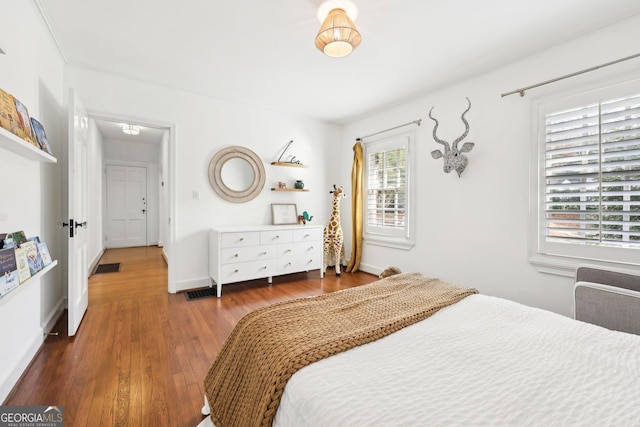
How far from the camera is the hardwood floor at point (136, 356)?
1.50 metres

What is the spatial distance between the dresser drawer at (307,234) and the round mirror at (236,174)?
0.81m

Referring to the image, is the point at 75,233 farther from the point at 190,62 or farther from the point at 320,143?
the point at 320,143

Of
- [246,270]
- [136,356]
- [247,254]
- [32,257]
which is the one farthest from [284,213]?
[32,257]

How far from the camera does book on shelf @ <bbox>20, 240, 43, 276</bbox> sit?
1.59 m

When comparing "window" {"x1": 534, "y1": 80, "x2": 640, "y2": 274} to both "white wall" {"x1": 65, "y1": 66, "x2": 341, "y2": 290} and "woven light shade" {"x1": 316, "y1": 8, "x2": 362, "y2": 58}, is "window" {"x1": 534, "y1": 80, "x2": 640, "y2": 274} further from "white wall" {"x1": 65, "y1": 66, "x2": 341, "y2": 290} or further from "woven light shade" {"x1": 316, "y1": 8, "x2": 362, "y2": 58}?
"white wall" {"x1": 65, "y1": 66, "x2": 341, "y2": 290}

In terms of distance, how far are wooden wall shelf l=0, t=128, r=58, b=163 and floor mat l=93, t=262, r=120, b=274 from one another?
3.02 m

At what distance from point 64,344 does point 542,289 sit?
394 centimetres

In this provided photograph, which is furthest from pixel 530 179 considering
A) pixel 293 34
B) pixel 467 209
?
pixel 293 34

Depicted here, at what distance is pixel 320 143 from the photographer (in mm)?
4637

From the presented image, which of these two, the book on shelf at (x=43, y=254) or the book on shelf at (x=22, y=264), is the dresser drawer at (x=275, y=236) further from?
the book on shelf at (x=22, y=264)

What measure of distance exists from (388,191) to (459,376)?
3318mm

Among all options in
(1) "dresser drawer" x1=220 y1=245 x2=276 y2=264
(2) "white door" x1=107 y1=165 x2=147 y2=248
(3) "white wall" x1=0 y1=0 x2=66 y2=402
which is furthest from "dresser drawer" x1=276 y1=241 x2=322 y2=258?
(2) "white door" x1=107 y1=165 x2=147 y2=248

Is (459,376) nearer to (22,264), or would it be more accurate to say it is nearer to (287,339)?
(287,339)

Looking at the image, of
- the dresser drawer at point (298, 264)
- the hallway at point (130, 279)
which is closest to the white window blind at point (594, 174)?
the dresser drawer at point (298, 264)
